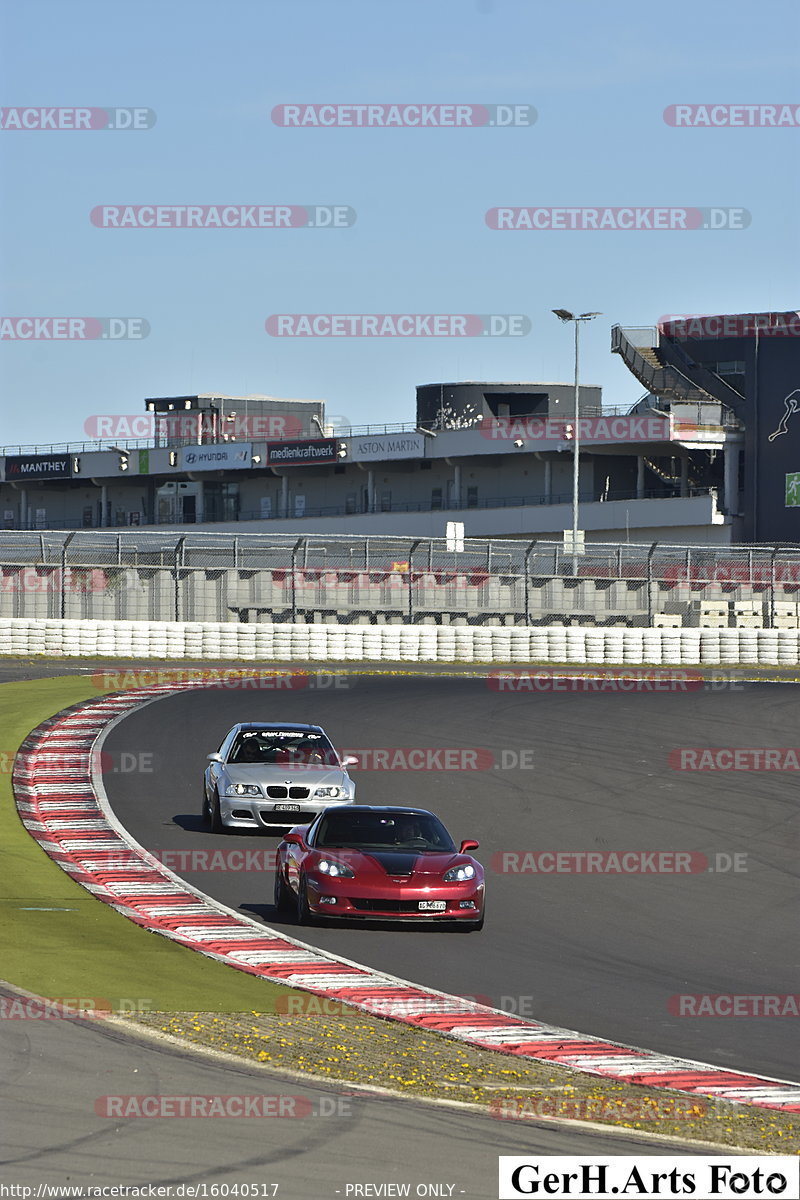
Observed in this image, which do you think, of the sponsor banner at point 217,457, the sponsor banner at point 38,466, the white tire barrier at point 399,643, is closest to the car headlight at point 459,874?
the white tire barrier at point 399,643

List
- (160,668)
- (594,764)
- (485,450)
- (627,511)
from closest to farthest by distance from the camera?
(594,764) < (160,668) < (627,511) < (485,450)

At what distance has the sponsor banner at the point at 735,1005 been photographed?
36.8ft

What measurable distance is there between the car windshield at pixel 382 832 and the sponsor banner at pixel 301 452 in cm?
6967

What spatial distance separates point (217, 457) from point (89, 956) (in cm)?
7653

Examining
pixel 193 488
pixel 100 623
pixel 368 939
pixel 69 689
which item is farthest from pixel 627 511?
pixel 368 939

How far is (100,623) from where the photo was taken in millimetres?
36969

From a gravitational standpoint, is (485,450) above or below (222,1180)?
above

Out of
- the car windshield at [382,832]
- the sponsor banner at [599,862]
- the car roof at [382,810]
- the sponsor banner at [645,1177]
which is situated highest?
the car roof at [382,810]

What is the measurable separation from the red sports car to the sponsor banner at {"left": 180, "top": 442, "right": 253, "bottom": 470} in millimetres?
72900

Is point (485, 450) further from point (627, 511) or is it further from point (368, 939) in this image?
point (368, 939)

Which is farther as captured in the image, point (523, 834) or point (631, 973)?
point (523, 834)

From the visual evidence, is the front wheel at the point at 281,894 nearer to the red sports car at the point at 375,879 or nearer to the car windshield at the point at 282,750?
the red sports car at the point at 375,879

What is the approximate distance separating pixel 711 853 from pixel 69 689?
15.3 m

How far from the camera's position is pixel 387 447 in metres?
82.6
